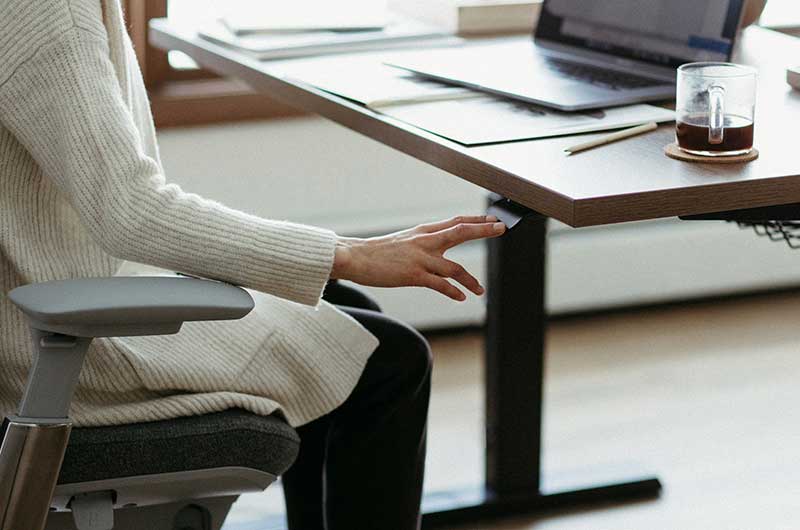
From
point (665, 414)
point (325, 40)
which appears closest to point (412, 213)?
point (665, 414)

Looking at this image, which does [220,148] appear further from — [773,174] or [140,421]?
[773,174]

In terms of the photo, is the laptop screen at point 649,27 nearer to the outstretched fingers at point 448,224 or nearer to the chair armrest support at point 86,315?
the outstretched fingers at point 448,224

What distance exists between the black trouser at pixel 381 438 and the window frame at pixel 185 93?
1195 mm

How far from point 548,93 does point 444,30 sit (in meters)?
0.56

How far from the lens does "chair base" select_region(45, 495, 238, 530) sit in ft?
4.15

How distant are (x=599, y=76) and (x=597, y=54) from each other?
0.42 ft

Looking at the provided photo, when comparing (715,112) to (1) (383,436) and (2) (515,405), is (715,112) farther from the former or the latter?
(2) (515,405)

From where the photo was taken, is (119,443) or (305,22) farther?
(305,22)

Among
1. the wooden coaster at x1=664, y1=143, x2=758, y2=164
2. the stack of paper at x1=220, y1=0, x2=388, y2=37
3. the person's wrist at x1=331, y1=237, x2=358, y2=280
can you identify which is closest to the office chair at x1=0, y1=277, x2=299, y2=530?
the person's wrist at x1=331, y1=237, x2=358, y2=280

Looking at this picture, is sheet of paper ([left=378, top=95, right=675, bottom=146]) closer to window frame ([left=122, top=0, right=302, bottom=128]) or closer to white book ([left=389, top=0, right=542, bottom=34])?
white book ([left=389, top=0, right=542, bottom=34])

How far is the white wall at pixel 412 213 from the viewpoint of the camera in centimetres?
265

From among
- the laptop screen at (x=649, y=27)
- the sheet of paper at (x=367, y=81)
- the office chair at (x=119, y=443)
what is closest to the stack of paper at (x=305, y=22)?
the sheet of paper at (x=367, y=81)

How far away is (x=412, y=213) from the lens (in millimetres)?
2777

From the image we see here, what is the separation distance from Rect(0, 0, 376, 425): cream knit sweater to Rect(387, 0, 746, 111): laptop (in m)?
0.39
